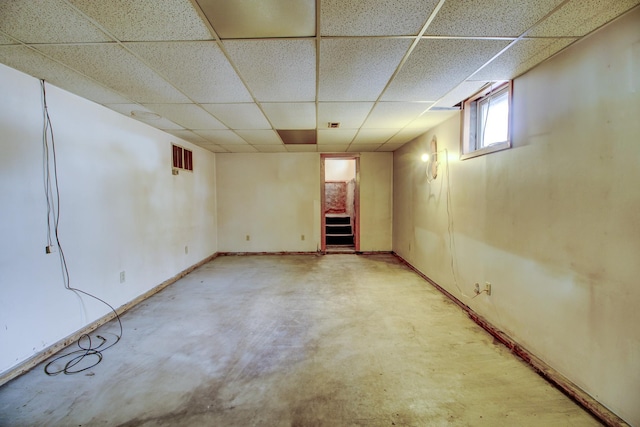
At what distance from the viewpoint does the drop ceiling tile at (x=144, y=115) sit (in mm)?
2721

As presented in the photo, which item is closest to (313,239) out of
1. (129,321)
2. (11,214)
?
(129,321)

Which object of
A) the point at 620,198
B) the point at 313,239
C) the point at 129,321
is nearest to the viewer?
the point at 620,198

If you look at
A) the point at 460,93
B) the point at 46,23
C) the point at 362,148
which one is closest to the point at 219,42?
the point at 46,23

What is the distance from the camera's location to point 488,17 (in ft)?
4.58

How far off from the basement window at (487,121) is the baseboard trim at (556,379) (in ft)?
5.63

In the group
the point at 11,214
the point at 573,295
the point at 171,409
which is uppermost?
the point at 11,214

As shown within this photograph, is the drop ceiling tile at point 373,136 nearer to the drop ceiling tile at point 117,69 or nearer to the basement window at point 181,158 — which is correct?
the drop ceiling tile at point 117,69

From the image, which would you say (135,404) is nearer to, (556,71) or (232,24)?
(232,24)

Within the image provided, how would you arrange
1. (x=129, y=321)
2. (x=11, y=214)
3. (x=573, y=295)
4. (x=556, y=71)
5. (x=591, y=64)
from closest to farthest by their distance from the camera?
1. (x=591, y=64)
2. (x=573, y=295)
3. (x=556, y=71)
4. (x=11, y=214)
5. (x=129, y=321)

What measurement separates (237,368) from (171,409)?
48 centimetres

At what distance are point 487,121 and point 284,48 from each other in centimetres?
228

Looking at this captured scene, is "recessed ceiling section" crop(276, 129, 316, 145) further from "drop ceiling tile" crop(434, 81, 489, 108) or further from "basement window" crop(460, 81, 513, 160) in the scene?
"basement window" crop(460, 81, 513, 160)

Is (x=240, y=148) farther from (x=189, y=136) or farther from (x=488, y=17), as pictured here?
(x=488, y=17)

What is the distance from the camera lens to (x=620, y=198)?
140 cm
